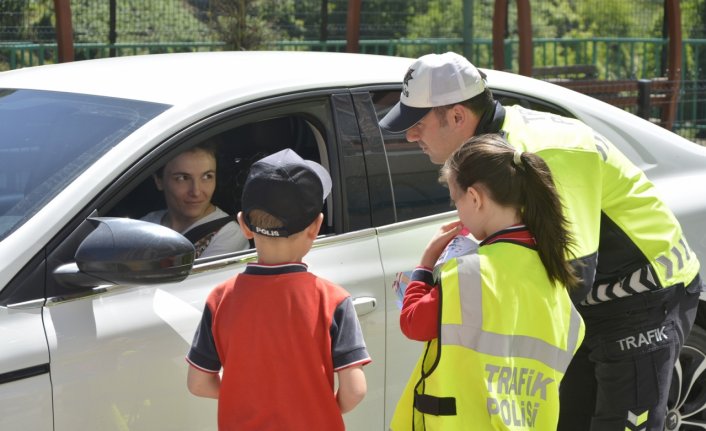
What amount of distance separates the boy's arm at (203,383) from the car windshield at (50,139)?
652 millimetres

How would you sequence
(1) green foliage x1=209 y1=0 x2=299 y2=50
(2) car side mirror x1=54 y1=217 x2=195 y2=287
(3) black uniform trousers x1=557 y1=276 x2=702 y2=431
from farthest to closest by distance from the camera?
(1) green foliage x1=209 y1=0 x2=299 y2=50 < (3) black uniform trousers x1=557 y1=276 x2=702 y2=431 < (2) car side mirror x1=54 y1=217 x2=195 y2=287

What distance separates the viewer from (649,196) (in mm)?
3090

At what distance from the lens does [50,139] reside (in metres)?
Result: 3.21

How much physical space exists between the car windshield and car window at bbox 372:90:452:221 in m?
0.82

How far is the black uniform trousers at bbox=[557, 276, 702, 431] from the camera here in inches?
123

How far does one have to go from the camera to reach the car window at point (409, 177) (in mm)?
3592

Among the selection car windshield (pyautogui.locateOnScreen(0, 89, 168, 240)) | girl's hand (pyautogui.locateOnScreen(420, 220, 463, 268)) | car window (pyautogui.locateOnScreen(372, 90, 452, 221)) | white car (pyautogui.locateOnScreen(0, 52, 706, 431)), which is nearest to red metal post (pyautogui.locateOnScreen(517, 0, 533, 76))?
white car (pyautogui.locateOnScreen(0, 52, 706, 431))

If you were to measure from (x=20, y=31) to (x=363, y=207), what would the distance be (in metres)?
6.43

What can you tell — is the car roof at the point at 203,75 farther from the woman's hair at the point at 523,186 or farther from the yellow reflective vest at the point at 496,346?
the yellow reflective vest at the point at 496,346

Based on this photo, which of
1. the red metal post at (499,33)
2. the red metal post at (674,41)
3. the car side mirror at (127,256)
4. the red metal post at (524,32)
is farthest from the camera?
the red metal post at (674,41)

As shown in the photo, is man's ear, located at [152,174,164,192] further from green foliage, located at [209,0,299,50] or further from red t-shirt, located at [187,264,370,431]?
green foliage, located at [209,0,299,50]

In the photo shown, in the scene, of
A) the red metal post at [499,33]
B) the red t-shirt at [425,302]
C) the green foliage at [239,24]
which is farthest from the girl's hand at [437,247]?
the red metal post at [499,33]

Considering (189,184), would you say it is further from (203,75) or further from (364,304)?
(364,304)

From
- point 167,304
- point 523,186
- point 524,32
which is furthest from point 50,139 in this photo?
point 524,32
